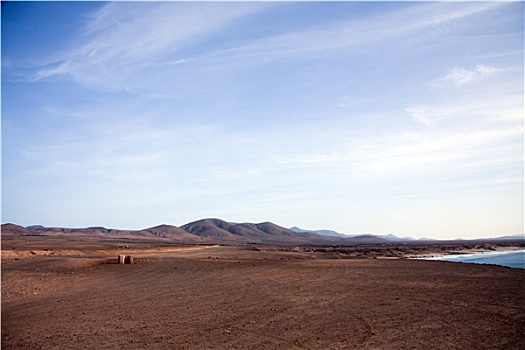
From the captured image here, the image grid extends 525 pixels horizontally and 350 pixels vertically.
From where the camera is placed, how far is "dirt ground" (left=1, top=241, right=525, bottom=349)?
1105 centimetres

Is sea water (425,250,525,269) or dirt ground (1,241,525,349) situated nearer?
dirt ground (1,241,525,349)

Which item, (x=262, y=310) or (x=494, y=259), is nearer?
(x=262, y=310)

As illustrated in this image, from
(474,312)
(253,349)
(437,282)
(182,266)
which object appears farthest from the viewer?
(182,266)

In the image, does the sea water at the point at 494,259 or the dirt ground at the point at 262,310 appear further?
the sea water at the point at 494,259

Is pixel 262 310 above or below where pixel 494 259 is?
above

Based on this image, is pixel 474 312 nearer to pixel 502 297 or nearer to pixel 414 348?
pixel 502 297

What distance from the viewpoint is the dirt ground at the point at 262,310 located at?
36.3 ft

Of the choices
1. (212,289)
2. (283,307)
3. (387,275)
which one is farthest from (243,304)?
(387,275)

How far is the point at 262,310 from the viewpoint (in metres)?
14.7

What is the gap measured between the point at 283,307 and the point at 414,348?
563 centimetres

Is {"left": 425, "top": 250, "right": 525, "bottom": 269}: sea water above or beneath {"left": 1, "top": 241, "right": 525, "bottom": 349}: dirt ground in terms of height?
beneath

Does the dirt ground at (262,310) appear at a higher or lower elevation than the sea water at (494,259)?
higher

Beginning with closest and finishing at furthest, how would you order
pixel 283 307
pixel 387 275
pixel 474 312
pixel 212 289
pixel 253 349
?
pixel 253 349 → pixel 474 312 → pixel 283 307 → pixel 212 289 → pixel 387 275

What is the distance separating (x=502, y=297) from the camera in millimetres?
16891
